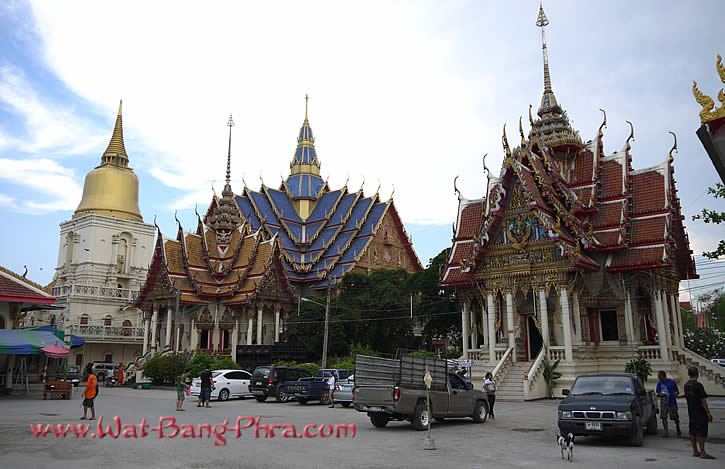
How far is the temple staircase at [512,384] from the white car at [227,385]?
1007 cm

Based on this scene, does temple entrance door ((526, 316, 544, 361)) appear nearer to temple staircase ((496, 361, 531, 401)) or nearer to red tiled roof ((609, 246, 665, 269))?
temple staircase ((496, 361, 531, 401))

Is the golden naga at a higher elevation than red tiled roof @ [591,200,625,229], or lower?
lower

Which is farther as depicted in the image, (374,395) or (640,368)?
(640,368)

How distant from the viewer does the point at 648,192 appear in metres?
26.4

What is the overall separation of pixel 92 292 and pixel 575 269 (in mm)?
41680

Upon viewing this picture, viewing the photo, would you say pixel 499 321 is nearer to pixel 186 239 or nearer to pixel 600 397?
pixel 600 397

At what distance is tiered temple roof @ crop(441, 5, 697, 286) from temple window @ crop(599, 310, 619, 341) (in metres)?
2.14

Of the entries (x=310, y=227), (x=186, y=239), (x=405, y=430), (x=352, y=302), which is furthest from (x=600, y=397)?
(x=310, y=227)

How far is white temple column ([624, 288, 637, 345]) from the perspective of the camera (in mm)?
24273

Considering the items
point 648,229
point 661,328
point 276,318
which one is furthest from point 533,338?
point 276,318

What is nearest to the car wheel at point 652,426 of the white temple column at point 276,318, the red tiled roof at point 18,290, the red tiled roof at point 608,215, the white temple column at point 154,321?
the red tiled roof at point 608,215

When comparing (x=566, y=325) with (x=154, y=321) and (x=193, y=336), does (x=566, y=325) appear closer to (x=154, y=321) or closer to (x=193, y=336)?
(x=193, y=336)

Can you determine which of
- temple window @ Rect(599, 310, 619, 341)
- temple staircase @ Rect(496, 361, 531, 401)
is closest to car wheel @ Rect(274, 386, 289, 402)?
temple staircase @ Rect(496, 361, 531, 401)

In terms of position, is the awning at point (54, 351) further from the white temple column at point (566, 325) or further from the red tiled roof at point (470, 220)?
the white temple column at point (566, 325)
